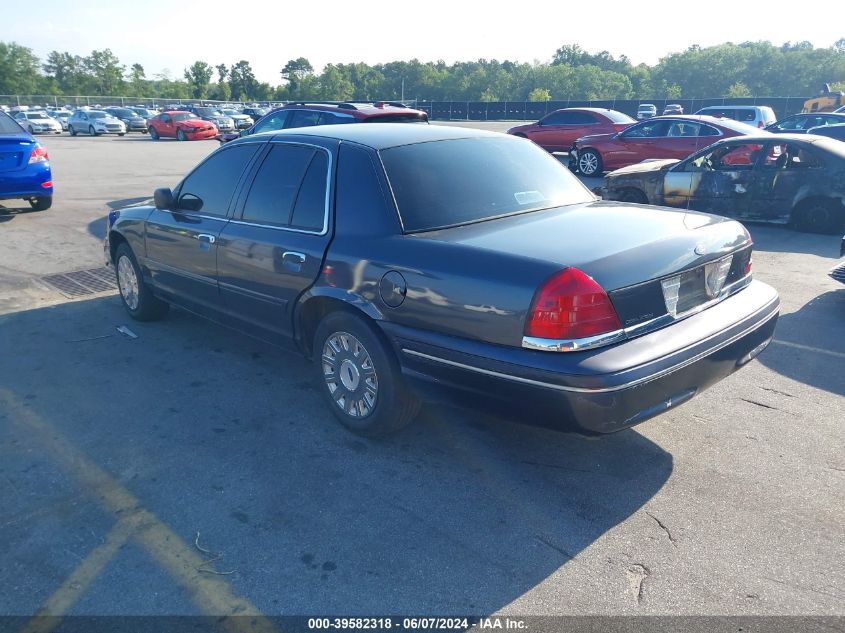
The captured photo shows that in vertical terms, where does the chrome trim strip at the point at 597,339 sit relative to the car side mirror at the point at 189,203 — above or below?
below

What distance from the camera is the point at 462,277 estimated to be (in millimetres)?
3186

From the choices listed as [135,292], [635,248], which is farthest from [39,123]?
[635,248]

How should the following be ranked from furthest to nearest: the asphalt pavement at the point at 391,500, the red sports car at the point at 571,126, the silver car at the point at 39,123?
the silver car at the point at 39,123 → the red sports car at the point at 571,126 → the asphalt pavement at the point at 391,500

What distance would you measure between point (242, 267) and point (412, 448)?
167 cm

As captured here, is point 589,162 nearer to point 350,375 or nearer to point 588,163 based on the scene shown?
point 588,163

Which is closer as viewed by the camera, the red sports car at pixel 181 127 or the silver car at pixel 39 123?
the red sports car at pixel 181 127

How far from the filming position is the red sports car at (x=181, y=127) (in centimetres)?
3369

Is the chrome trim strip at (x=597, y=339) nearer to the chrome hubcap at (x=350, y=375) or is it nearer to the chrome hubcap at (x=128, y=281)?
the chrome hubcap at (x=350, y=375)

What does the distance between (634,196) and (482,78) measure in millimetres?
96330

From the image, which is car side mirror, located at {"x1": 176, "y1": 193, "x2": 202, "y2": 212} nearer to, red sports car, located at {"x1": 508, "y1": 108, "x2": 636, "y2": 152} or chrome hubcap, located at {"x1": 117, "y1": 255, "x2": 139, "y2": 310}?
chrome hubcap, located at {"x1": 117, "y1": 255, "x2": 139, "y2": 310}

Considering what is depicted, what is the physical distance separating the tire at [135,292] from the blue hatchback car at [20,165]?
18.0 feet

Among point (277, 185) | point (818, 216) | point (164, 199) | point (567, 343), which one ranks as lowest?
point (818, 216)

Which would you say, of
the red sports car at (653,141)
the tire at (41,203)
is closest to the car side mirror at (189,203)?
the tire at (41,203)

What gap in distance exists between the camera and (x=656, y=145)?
1442 cm
